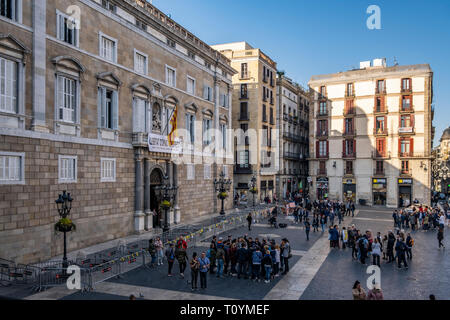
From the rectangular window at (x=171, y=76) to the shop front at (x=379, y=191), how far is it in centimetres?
3337

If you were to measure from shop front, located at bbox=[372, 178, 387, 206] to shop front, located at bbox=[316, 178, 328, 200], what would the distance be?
6.50 metres

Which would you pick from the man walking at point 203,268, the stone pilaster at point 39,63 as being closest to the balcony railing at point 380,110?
the man walking at point 203,268

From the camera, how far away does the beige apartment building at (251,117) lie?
47312 mm

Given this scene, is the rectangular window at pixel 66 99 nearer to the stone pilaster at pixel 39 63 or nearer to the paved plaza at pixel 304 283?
the stone pilaster at pixel 39 63

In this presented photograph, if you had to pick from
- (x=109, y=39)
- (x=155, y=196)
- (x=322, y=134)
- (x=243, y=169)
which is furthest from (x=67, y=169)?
(x=322, y=134)

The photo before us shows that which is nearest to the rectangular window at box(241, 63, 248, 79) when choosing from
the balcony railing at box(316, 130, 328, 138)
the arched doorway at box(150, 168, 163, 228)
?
the balcony railing at box(316, 130, 328, 138)

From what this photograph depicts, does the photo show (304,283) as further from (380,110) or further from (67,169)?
(380,110)

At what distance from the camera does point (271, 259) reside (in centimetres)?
1503

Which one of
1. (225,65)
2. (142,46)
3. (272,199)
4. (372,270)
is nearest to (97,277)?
(372,270)

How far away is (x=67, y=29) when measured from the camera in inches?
780

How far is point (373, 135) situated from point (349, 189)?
829 cm

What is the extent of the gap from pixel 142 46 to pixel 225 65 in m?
14.2

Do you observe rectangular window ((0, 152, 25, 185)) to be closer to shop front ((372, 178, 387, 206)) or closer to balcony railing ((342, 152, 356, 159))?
balcony railing ((342, 152, 356, 159))

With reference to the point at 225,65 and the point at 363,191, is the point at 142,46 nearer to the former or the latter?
the point at 225,65
